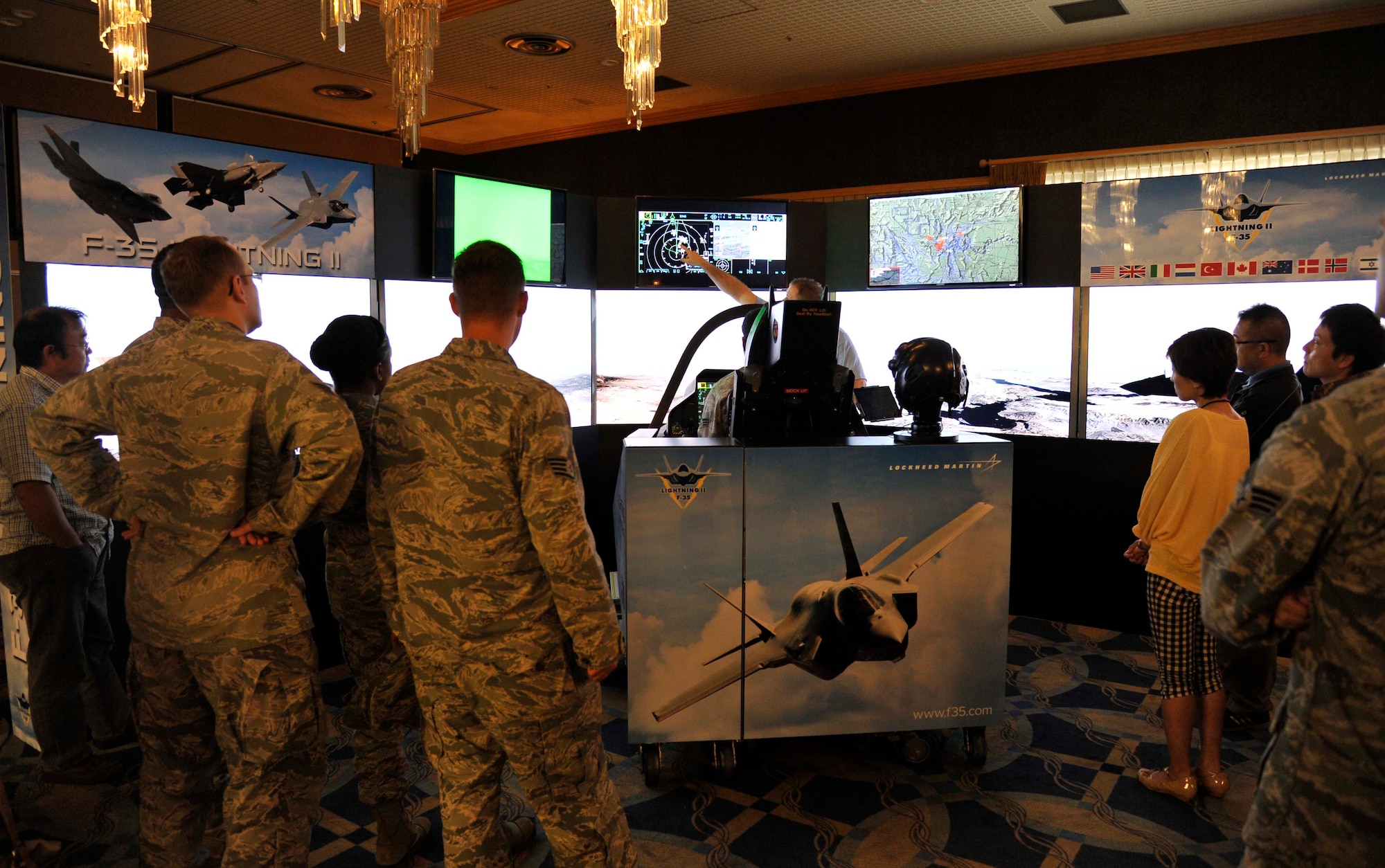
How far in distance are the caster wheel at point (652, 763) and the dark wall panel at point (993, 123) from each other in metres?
4.83

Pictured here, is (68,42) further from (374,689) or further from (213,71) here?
(374,689)

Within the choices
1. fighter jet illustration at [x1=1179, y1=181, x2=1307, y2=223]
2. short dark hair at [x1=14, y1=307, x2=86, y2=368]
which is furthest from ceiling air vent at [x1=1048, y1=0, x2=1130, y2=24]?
short dark hair at [x1=14, y1=307, x2=86, y2=368]

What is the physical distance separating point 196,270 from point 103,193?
2068 mm

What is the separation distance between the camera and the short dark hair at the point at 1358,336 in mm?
2787

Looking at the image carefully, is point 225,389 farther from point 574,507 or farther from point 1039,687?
point 1039,687

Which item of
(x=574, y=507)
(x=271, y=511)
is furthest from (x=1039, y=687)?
(x=271, y=511)

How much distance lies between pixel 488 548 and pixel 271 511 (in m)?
0.57

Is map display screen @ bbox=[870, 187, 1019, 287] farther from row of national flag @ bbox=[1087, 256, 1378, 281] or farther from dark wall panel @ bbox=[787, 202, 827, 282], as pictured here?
row of national flag @ bbox=[1087, 256, 1378, 281]

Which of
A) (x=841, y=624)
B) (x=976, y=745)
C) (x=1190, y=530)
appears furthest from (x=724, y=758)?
(x=1190, y=530)

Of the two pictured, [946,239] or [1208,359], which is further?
[946,239]

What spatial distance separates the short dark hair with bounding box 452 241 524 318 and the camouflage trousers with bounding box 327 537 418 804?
921 mm

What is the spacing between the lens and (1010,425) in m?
5.30

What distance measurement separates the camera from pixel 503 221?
507 cm

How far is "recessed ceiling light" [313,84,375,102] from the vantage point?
717 centimetres
